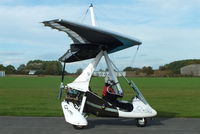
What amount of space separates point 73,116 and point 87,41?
7.99 feet

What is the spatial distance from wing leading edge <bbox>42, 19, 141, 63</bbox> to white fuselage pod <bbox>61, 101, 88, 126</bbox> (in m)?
1.73

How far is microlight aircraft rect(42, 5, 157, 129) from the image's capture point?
40.0ft

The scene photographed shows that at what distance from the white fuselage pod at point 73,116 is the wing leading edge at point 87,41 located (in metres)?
1.73

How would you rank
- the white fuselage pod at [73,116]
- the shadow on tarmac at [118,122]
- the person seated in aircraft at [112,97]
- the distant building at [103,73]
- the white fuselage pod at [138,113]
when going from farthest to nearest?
the distant building at [103,73], the shadow on tarmac at [118,122], the person seated in aircraft at [112,97], the white fuselage pod at [138,113], the white fuselage pod at [73,116]

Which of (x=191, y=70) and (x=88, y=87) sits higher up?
(x=191, y=70)

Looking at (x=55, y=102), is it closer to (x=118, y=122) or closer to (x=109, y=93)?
(x=118, y=122)

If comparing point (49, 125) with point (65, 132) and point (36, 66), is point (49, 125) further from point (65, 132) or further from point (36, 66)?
point (36, 66)

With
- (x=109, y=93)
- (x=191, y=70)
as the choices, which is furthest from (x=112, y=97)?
(x=191, y=70)

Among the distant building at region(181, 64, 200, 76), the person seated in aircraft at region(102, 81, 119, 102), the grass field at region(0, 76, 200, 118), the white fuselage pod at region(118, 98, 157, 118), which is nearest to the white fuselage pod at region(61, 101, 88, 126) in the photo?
the person seated in aircraft at region(102, 81, 119, 102)

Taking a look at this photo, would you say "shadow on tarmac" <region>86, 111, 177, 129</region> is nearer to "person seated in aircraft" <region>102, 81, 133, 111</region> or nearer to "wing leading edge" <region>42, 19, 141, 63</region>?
"person seated in aircraft" <region>102, 81, 133, 111</region>

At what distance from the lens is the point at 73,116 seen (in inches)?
478

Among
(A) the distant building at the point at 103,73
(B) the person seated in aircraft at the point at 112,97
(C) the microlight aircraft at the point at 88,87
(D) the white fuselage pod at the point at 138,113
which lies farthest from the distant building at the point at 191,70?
(D) the white fuselage pod at the point at 138,113

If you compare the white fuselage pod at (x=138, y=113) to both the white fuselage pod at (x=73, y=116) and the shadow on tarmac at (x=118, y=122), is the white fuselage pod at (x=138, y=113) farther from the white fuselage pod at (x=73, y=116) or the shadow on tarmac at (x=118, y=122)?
the white fuselage pod at (x=73, y=116)

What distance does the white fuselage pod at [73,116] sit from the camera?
11.9m
